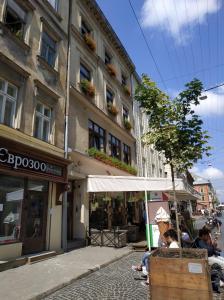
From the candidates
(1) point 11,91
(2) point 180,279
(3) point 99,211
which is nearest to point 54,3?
(1) point 11,91

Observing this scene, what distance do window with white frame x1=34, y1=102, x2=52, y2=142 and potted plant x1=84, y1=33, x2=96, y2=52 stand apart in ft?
21.4

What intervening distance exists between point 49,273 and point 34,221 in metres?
2.74

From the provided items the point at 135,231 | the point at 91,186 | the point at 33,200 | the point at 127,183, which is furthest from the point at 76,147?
the point at 135,231

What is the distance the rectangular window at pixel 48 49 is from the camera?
11.4 metres

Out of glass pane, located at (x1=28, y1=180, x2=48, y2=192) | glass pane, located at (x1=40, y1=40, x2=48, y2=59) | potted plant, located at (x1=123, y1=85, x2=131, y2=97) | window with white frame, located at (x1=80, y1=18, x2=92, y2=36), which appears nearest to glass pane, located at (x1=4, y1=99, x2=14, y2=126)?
glass pane, located at (x1=28, y1=180, x2=48, y2=192)

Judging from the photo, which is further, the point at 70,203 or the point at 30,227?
the point at 70,203

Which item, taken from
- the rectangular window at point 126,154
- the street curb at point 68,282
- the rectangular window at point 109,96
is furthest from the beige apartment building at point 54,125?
the street curb at point 68,282

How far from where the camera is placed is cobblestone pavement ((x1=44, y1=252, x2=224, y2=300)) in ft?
17.3

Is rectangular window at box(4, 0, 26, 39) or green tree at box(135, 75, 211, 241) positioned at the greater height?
rectangular window at box(4, 0, 26, 39)

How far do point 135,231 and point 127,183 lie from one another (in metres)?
3.55

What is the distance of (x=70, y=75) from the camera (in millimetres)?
13102

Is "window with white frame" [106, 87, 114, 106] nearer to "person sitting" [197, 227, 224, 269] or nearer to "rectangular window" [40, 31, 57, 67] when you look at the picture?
"rectangular window" [40, 31, 57, 67]

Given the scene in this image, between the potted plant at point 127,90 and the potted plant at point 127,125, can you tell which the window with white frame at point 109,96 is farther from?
the potted plant at point 127,90

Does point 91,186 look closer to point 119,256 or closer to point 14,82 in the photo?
point 119,256
